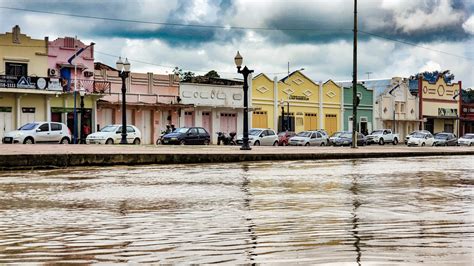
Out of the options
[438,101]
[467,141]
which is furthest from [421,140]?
[438,101]

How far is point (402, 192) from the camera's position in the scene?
10.6 m

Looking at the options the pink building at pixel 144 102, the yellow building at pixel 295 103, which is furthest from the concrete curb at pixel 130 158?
the yellow building at pixel 295 103

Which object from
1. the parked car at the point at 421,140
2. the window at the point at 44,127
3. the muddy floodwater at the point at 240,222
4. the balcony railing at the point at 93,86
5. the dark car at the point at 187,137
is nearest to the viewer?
the muddy floodwater at the point at 240,222

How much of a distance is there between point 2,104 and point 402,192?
39679 millimetres

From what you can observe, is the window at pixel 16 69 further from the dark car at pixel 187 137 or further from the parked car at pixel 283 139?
the parked car at pixel 283 139

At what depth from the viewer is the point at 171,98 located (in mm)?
54406

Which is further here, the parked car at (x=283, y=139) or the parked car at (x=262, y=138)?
the parked car at (x=283, y=139)

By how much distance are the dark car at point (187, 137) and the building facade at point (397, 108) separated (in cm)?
3448

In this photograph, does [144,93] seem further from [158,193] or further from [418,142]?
[158,193]

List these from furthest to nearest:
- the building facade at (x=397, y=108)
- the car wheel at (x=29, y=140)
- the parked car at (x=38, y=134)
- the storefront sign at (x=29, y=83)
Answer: the building facade at (x=397, y=108) → the storefront sign at (x=29, y=83) → the car wheel at (x=29, y=140) → the parked car at (x=38, y=134)

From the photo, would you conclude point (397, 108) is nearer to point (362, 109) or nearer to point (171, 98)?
Answer: point (362, 109)

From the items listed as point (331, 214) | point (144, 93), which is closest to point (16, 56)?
point (144, 93)

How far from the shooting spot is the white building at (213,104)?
183 feet

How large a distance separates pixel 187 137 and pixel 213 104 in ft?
49.2
